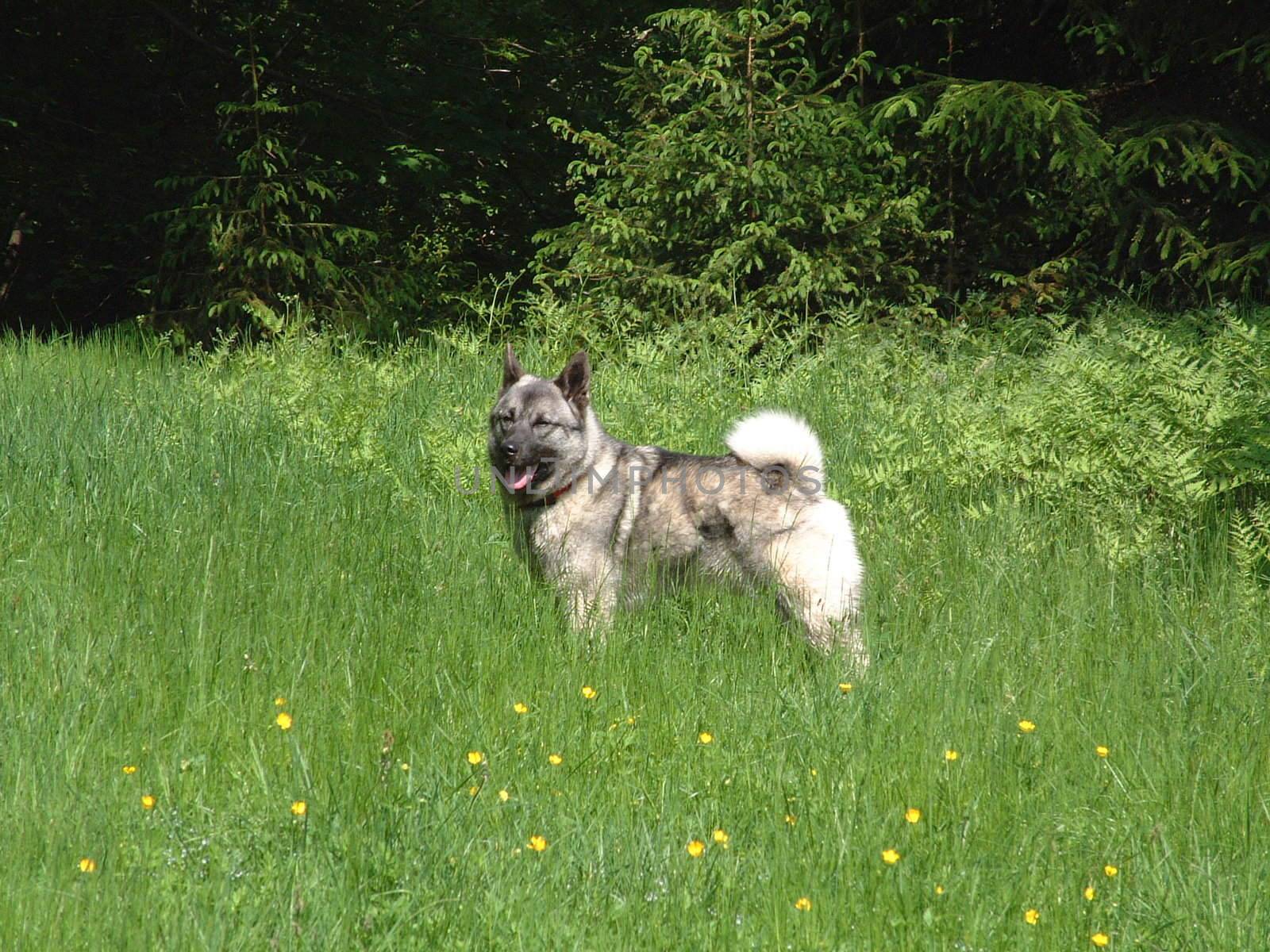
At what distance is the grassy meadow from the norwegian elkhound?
0.15 meters

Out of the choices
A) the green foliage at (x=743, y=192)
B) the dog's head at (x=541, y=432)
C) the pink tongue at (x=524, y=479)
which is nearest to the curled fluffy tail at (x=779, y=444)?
the dog's head at (x=541, y=432)

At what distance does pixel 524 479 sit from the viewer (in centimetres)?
452

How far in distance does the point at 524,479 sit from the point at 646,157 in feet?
14.7

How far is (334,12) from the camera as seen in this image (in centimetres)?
1231

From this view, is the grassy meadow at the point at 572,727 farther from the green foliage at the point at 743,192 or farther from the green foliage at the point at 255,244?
the green foliage at the point at 255,244

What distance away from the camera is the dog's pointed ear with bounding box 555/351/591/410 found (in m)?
4.72

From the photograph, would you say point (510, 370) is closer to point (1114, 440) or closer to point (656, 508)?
point (656, 508)

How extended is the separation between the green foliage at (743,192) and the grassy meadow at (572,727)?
10.2 ft

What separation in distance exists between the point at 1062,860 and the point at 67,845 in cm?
224

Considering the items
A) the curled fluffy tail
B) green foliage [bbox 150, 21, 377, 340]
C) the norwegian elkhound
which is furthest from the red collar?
green foliage [bbox 150, 21, 377, 340]

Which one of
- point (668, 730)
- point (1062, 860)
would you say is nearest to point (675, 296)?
point (668, 730)

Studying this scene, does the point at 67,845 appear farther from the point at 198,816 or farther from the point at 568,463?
the point at 568,463

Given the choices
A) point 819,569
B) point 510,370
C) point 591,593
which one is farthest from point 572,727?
point 510,370

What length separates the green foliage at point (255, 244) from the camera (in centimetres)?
1026
